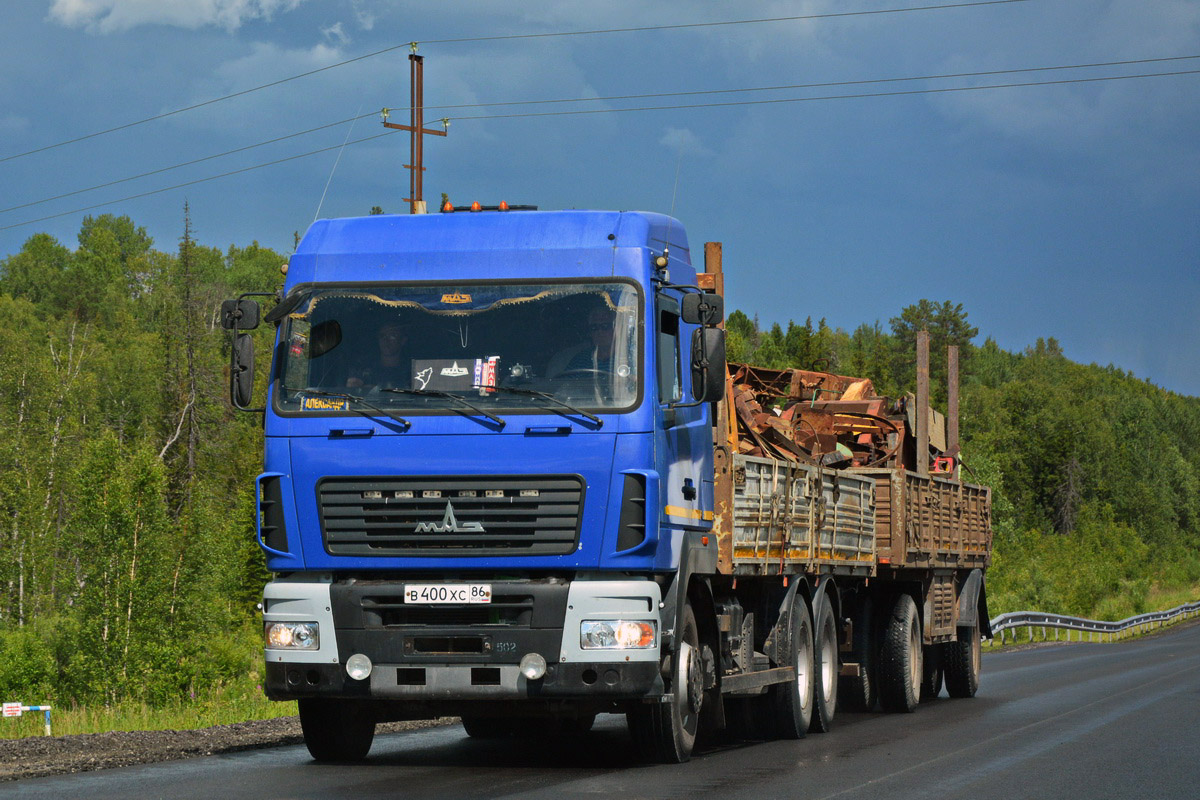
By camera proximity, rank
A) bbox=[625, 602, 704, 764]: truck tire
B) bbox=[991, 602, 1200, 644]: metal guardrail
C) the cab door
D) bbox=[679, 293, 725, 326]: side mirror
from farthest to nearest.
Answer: bbox=[991, 602, 1200, 644]: metal guardrail < bbox=[625, 602, 704, 764]: truck tire < bbox=[679, 293, 725, 326]: side mirror < the cab door

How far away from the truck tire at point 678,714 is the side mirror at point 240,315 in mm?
3448

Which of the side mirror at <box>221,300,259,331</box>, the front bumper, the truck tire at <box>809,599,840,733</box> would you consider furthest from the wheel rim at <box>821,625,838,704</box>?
the side mirror at <box>221,300,259,331</box>

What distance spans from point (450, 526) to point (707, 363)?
1973 mm

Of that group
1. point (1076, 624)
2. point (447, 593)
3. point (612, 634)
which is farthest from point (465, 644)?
point (1076, 624)

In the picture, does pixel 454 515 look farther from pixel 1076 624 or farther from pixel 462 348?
pixel 1076 624

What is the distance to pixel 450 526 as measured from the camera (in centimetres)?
972

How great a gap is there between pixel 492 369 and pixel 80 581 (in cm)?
4227

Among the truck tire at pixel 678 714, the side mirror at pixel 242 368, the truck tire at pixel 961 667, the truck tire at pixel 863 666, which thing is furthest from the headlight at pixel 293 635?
the truck tire at pixel 961 667

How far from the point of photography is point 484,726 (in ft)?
43.5

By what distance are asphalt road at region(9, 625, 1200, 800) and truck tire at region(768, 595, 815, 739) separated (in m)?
0.24

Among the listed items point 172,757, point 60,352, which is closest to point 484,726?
point 172,757

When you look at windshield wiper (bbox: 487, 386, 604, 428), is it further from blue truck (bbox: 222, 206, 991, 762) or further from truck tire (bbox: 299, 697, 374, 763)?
truck tire (bbox: 299, 697, 374, 763)

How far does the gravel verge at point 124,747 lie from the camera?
10.3 meters

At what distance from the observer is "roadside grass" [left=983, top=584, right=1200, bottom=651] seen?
41250 millimetres
